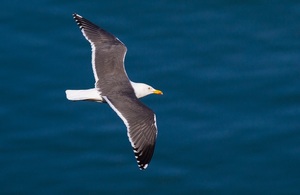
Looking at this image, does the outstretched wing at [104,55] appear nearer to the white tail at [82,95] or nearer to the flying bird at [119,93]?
the flying bird at [119,93]

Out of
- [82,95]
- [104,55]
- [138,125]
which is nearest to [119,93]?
[82,95]

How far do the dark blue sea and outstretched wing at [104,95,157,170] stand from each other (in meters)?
3.01

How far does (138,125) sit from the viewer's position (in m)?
17.6

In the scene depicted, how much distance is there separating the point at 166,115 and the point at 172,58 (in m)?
1.31

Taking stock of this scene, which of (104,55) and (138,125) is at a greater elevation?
(104,55)

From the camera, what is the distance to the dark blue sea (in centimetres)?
2084

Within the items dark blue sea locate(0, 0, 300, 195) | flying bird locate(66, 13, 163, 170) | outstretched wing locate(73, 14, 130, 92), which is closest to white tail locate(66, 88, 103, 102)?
flying bird locate(66, 13, 163, 170)

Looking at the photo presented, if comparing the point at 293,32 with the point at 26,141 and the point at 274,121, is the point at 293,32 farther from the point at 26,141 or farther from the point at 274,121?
the point at 26,141

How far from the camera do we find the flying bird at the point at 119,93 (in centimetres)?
1744

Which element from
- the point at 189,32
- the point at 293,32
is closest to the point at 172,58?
the point at 189,32

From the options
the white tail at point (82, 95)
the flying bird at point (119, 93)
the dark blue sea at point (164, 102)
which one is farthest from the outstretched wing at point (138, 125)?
the dark blue sea at point (164, 102)

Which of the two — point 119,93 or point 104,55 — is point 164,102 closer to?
point 104,55

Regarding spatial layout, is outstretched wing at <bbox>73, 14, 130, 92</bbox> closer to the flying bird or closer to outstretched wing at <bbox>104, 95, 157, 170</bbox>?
the flying bird

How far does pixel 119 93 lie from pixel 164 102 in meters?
3.32
